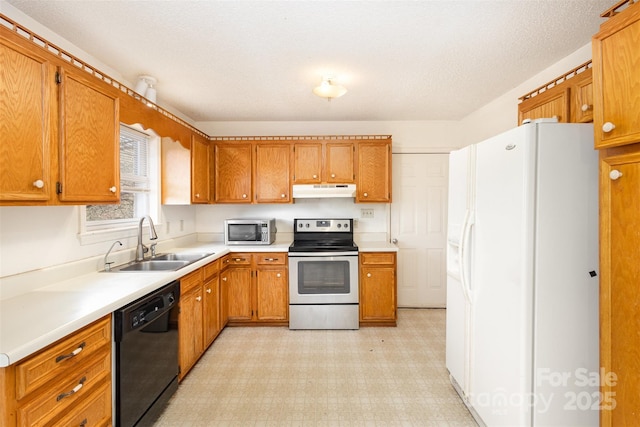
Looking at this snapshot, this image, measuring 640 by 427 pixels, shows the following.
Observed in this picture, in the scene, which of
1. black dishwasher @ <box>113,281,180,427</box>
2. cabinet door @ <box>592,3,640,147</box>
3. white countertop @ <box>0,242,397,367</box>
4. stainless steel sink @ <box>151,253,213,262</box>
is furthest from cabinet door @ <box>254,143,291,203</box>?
cabinet door @ <box>592,3,640,147</box>

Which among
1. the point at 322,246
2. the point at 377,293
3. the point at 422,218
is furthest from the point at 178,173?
the point at 422,218

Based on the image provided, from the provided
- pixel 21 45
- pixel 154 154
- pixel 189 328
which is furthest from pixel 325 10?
pixel 189 328

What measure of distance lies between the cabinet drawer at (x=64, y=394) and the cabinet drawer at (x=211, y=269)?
4.02 feet

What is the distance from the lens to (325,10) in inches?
65.2

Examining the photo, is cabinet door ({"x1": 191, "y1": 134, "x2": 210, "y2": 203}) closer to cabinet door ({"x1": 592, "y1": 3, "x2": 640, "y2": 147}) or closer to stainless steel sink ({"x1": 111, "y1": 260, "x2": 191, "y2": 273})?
stainless steel sink ({"x1": 111, "y1": 260, "x2": 191, "y2": 273})

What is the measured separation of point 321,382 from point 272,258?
145 centimetres

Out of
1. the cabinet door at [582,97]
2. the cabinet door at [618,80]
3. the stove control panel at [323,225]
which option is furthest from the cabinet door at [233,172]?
the cabinet door at [618,80]

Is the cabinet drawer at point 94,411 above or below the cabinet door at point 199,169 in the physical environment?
below

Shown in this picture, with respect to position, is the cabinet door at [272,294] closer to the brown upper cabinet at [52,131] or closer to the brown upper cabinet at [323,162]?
the brown upper cabinet at [323,162]

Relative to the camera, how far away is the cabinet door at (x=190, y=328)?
88.9 inches

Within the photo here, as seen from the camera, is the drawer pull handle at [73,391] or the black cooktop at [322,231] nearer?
the drawer pull handle at [73,391]

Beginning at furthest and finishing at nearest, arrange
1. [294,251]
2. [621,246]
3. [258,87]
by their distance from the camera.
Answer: [294,251]
[258,87]
[621,246]

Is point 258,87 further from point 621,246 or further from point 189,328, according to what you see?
point 621,246

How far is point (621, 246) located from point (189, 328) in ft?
8.95
